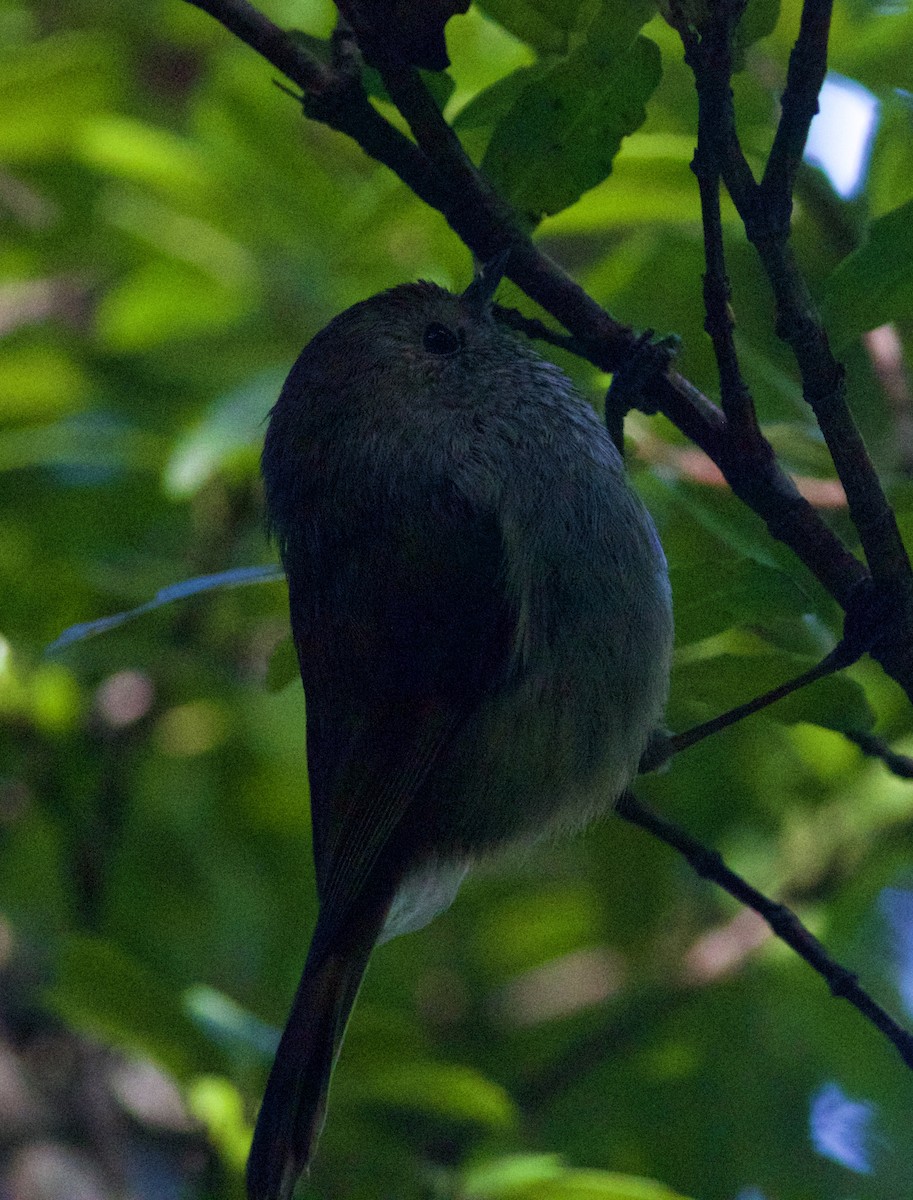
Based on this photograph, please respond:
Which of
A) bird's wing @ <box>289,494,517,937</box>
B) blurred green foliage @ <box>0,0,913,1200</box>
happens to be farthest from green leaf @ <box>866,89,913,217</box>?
bird's wing @ <box>289,494,517,937</box>

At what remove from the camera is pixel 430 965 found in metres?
3.13

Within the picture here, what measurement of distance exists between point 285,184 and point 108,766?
1.22 metres

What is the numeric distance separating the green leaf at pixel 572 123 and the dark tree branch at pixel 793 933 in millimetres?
885

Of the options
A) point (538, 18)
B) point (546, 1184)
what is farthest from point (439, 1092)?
point (538, 18)

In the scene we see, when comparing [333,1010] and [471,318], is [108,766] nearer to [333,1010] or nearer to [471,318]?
[333,1010]

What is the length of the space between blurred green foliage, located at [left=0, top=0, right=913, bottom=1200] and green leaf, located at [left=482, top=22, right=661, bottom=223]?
1.37 feet

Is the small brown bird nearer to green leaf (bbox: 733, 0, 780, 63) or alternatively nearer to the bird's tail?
the bird's tail

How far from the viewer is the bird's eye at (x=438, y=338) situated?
7.78 ft

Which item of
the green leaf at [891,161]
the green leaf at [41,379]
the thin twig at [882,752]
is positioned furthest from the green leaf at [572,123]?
the green leaf at [41,379]

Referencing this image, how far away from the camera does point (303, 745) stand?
8.87ft

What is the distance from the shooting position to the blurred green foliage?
2.19 metres

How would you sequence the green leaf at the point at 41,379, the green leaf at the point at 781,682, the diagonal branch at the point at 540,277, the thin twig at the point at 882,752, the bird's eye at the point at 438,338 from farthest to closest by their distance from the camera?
1. the green leaf at the point at 41,379
2. the bird's eye at the point at 438,338
3. the thin twig at the point at 882,752
4. the green leaf at the point at 781,682
5. the diagonal branch at the point at 540,277

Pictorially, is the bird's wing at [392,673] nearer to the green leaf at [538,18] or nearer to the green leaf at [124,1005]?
the green leaf at [124,1005]

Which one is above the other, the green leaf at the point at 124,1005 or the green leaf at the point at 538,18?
the green leaf at the point at 538,18
